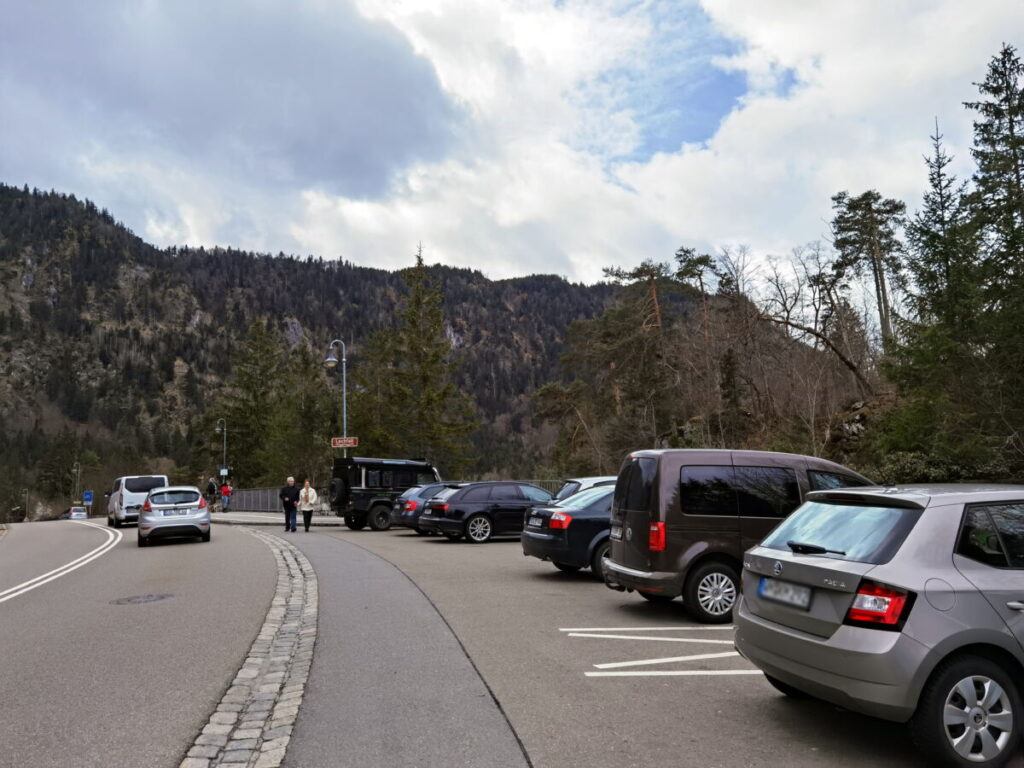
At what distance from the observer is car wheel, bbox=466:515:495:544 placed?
1955cm

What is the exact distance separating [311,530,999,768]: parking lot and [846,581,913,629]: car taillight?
0.81 meters

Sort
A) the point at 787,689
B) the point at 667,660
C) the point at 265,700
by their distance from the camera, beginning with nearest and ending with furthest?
the point at 787,689 < the point at 265,700 < the point at 667,660

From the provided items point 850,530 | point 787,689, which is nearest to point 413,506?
point 787,689

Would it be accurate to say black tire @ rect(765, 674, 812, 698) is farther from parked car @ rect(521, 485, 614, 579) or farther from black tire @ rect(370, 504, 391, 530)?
black tire @ rect(370, 504, 391, 530)

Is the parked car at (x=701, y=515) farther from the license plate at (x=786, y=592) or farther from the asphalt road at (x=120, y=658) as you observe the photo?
the asphalt road at (x=120, y=658)

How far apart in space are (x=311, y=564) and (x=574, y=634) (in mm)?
8448

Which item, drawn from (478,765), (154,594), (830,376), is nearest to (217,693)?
(478,765)

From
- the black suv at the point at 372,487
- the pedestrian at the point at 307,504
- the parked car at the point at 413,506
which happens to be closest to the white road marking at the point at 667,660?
the parked car at the point at 413,506

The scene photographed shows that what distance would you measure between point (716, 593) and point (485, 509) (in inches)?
439

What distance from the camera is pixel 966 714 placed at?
434cm

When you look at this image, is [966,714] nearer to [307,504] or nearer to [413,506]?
[413,506]

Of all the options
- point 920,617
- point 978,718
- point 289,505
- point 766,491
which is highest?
point 766,491

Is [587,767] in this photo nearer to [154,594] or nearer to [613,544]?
[613,544]

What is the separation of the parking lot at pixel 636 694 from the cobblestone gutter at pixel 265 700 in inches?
51.0
